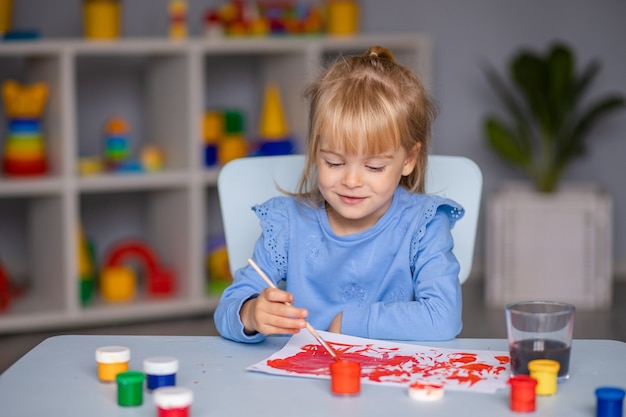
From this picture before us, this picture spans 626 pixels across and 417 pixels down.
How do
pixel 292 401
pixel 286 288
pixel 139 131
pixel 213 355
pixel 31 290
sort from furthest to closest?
pixel 139 131
pixel 31 290
pixel 286 288
pixel 213 355
pixel 292 401

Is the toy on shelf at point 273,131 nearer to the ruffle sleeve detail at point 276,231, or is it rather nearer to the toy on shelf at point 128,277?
the toy on shelf at point 128,277

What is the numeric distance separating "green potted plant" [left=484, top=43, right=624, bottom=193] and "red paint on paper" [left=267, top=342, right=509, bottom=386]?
8.02 feet

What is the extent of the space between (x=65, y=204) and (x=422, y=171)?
5.81 feet

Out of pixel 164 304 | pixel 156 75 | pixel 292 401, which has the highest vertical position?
pixel 156 75

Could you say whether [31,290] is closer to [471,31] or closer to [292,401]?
[471,31]

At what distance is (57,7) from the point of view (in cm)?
351

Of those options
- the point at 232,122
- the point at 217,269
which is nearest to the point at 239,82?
the point at 232,122

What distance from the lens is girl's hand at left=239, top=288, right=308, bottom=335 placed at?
1.20 metres

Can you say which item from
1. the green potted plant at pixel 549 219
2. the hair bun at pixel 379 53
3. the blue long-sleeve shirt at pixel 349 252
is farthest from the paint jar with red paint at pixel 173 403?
the green potted plant at pixel 549 219

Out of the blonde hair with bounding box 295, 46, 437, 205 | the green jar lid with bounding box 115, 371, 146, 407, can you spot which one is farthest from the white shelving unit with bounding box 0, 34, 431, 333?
the green jar lid with bounding box 115, 371, 146, 407

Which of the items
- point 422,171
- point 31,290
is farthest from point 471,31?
point 422,171

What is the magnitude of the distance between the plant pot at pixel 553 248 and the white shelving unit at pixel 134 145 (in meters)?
0.60

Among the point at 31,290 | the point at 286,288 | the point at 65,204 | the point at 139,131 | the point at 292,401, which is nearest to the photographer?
the point at 292,401

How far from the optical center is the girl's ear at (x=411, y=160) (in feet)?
4.93
